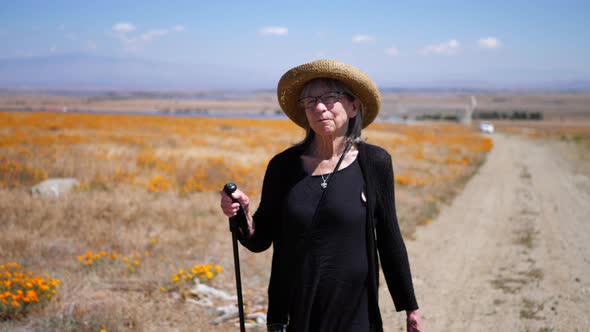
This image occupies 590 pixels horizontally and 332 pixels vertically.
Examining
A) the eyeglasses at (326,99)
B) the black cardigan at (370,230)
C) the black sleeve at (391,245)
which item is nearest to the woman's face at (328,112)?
the eyeglasses at (326,99)

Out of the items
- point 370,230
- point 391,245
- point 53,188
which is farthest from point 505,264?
point 53,188

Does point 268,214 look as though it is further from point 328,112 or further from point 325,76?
point 325,76

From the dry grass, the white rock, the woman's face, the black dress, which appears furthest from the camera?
the white rock

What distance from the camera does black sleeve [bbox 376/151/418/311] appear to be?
2.32 m

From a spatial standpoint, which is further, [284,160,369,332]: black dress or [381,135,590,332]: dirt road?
[381,135,590,332]: dirt road

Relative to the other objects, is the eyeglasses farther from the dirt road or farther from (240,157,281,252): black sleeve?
the dirt road

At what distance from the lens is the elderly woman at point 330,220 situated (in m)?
2.27

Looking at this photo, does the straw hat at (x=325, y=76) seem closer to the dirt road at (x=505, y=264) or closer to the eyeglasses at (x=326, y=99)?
the eyeglasses at (x=326, y=99)

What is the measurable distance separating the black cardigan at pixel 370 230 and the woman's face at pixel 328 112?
6.0 inches

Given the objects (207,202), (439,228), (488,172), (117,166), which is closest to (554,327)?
(439,228)

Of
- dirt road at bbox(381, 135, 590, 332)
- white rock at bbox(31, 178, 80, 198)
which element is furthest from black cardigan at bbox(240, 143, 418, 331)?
white rock at bbox(31, 178, 80, 198)

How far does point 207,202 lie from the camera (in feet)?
30.6

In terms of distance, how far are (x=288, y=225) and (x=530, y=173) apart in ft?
54.6

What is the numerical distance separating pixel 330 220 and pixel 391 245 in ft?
1.16
